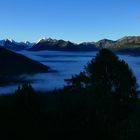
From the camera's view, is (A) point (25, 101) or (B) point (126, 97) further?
(B) point (126, 97)

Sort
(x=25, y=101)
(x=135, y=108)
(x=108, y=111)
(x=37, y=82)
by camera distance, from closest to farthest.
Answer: (x=25, y=101), (x=108, y=111), (x=135, y=108), (x=37, y=82)

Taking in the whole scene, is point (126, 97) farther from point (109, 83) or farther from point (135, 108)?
point (135, 108)

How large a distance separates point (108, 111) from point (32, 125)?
60.7 ft

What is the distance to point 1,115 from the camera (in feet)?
93.4

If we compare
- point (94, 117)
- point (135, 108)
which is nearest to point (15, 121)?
point (94, 117)

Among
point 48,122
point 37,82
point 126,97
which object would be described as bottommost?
point 37,82

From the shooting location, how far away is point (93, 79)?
67.6 metres

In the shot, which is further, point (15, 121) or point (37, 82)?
point (37, 82)

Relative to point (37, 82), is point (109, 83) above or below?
above

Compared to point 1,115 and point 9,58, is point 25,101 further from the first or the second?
point 9,58

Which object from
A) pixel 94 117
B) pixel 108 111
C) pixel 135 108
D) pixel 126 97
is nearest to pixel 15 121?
pixel 94 117

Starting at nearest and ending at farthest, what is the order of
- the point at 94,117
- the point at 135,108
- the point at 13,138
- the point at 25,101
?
the point at 13,138
the point at 25,101
the point at 94,117
the point at 135,108

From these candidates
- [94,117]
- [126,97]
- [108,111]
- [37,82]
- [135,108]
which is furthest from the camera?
[37,82]

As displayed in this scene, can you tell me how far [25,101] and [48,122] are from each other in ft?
6.47
